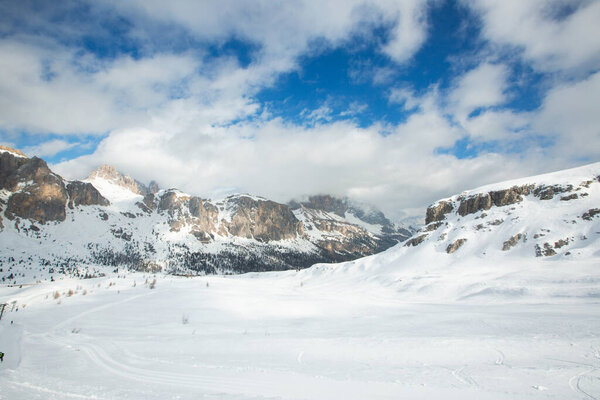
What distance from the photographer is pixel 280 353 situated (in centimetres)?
862

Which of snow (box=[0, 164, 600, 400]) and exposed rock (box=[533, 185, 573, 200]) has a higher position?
exposed rock (box=[533, 185, 573, 200])

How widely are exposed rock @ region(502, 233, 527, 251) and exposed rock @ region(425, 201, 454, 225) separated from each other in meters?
16.6

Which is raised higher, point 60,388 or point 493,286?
point 493,286

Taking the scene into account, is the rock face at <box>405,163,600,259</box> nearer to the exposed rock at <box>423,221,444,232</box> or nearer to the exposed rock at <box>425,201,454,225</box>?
the exposed rock at <box>423,221,444,232</box>

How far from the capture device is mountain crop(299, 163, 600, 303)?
25750 mm

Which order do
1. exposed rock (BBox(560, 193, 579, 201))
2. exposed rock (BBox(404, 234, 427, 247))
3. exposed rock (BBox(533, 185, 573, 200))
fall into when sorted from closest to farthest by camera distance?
exposed rock (BBox(560, 193, 579, 201)) → exposed rock (BBox(533, 185, 573, 200)) → exposed rock (BBox(404, 234, 427, 247))

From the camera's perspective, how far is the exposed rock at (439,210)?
5694 cm

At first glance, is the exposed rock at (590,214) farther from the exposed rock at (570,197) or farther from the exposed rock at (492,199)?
the exposed rock at (492,199)

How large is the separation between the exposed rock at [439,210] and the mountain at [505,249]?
0.62 ft

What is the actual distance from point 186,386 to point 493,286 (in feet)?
97.0

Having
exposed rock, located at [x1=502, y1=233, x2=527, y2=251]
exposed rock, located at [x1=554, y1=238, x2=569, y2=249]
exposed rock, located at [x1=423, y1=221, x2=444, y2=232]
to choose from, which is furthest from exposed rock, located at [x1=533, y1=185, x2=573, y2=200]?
exposed rock, located at [x1=423, y1=221, x2=444, y2=232]

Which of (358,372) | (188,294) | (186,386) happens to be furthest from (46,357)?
(188,294)

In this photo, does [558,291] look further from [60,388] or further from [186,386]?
[60,388]

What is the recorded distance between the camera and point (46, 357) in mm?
8156
